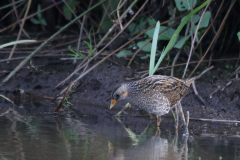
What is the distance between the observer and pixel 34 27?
385 inches

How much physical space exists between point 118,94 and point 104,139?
134 centimetres

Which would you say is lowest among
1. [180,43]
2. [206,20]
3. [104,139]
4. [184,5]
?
[104,139]

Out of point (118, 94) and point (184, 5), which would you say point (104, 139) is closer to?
point (118, 94)

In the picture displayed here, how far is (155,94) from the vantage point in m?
5.09

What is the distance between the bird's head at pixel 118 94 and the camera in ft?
17.1

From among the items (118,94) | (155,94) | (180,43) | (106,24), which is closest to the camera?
(155,94)

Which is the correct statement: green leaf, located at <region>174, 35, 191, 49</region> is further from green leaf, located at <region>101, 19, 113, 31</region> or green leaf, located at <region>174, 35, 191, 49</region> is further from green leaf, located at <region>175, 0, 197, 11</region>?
green leaf, located at <region>101, 19, 113, 31</region>

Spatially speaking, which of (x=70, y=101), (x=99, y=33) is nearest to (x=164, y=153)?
(x=70, y=101)

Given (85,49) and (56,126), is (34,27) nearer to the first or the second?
(85,49)

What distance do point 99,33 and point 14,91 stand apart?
287cm

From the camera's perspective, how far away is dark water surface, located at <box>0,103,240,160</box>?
3457 millimetres

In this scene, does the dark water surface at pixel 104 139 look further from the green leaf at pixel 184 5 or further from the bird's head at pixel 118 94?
the green leaf at pixel 184 5

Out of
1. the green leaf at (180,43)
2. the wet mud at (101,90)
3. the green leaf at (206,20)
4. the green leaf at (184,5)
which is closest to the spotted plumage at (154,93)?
the wet mud at (101,90)

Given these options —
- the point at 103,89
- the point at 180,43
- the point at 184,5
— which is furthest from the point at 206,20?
the point at 103,89
